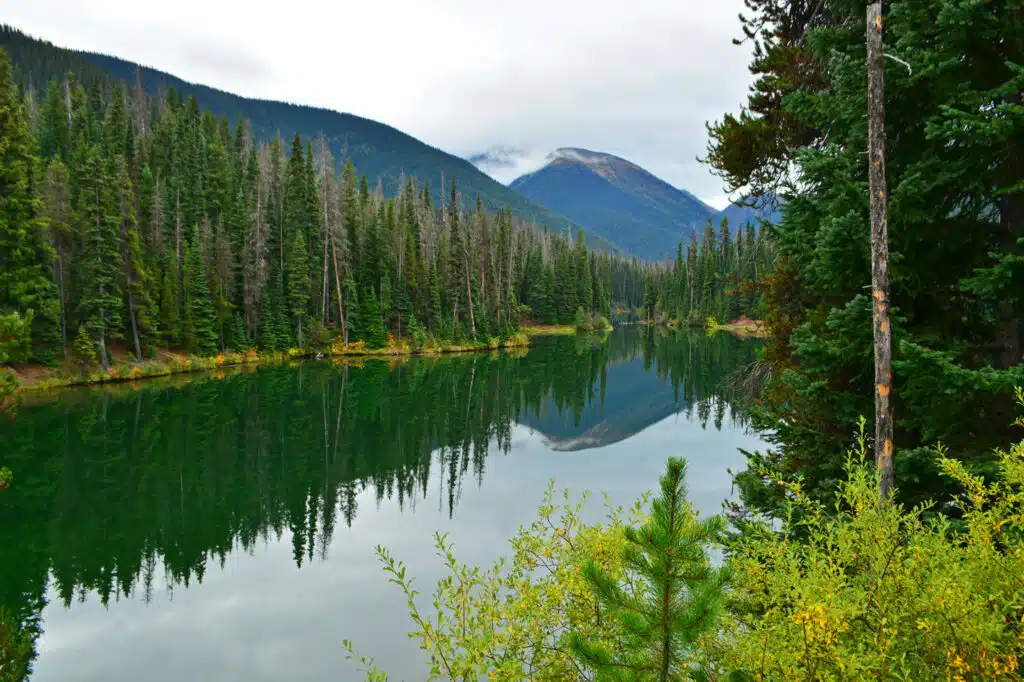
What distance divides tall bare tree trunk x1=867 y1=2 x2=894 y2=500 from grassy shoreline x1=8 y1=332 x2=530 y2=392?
22.0 meters

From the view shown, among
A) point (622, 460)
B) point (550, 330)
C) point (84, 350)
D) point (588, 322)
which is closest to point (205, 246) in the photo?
point (84, 350)

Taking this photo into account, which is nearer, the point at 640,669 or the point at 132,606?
the point at 640,669

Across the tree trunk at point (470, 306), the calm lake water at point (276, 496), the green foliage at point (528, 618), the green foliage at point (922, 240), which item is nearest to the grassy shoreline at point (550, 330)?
the tree trunk at point (470, 306)

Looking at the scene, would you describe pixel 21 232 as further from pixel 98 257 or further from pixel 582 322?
pixel 582 322

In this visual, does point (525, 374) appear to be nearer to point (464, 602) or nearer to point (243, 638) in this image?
point (243, 638)


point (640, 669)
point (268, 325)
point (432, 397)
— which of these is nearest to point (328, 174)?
point (268, 325)

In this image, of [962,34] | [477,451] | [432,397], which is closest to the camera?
[962,34]

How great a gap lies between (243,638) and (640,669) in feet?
31.6

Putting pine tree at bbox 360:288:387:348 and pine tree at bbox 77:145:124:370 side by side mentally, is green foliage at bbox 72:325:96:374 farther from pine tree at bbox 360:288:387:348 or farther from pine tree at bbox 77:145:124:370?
pine tree at bbox 360:288:387:348

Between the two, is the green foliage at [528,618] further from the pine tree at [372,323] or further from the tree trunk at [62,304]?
the pine tree at [372,323]

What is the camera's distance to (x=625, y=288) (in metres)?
164

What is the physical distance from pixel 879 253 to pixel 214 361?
46173mm

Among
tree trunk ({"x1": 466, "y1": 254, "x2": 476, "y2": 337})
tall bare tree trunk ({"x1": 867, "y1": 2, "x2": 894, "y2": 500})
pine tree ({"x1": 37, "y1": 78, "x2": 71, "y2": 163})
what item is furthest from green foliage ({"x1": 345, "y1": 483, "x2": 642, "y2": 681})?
pine tree ({"x1": 37, "y1": 78, "x2": 71, "y2": 163})

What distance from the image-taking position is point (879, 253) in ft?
21.4
